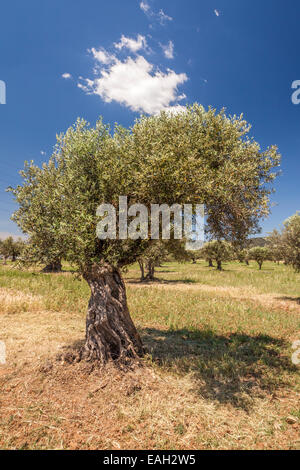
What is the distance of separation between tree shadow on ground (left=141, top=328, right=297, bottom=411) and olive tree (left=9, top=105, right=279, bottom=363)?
2.49 meters

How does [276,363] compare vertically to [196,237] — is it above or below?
below

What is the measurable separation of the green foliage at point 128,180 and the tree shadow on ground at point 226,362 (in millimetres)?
5683

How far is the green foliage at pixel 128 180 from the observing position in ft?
29.2

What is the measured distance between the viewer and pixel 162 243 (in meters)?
11.3

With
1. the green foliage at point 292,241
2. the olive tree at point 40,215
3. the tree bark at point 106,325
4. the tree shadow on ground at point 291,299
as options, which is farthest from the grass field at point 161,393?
the green foliage at point 292,241

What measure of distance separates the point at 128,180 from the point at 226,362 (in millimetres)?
9469

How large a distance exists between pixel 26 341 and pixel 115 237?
9.11 meters

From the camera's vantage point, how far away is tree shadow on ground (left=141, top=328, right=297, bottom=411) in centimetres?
887

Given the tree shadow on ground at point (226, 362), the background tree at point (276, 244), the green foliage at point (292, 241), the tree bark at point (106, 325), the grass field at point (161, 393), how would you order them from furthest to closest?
the background tree at point (276, 244), the green foliage at point (292, 241), the tree bark at point (106, 325), the tree shadow on ground at point (226, 362), the grass field at point (161, 393)

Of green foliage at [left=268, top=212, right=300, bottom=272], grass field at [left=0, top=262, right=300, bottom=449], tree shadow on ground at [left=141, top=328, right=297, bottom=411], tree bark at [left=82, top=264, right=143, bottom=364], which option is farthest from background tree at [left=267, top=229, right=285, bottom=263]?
tree bark at [left=82, top=264, right=143, bottom=364]

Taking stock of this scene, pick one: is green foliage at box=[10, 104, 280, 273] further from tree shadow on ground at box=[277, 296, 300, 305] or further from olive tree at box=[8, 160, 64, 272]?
tree shadow on ground at box=[277, 296, 300, 305]

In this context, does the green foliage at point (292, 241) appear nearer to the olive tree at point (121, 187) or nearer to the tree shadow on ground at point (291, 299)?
the tree shadow on ground at point (291, 299)
